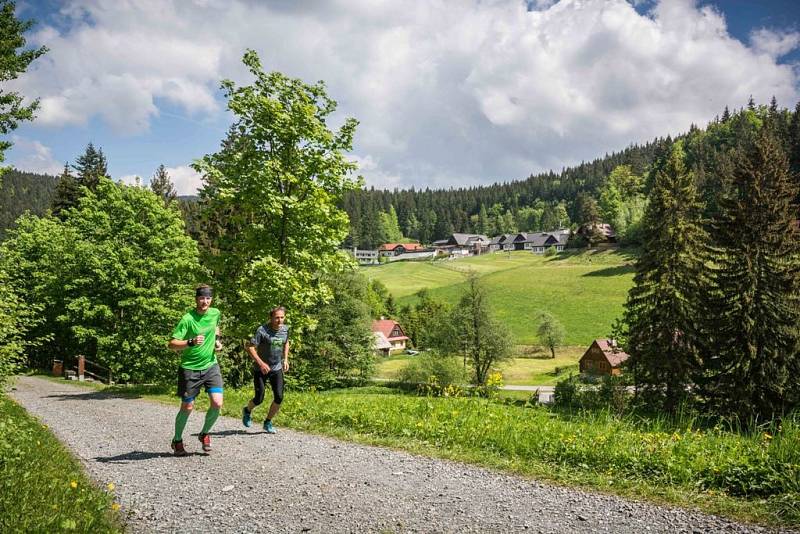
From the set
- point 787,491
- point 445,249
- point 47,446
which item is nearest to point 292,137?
point 47,446

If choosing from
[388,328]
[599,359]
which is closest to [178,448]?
[599,359]

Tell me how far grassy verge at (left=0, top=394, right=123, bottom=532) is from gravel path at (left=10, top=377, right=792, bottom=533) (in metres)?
0.31

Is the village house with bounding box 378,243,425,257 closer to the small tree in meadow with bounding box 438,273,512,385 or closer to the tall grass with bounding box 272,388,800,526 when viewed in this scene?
the small tree in meadow with bounding box 438,273,512,385

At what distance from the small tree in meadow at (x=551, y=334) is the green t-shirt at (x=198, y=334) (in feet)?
198

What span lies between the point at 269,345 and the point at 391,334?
75.8 meters

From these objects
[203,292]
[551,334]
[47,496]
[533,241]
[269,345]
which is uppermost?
[533,241]

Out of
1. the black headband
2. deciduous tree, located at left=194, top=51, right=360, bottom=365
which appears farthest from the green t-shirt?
deciduous tree, located at left=194, top=51, right=360, bottom=365

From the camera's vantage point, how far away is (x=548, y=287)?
86938 mm

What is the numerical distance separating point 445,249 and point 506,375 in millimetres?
142627

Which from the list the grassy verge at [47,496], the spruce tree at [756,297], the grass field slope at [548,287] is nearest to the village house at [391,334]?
the grass field slope at [548,287]

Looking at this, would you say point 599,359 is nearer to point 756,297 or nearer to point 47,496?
point 756,297

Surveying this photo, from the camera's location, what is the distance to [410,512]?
472 cm

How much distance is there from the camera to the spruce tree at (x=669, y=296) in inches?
1004

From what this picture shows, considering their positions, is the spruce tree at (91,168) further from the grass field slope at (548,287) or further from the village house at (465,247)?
the village house at (465,247)
